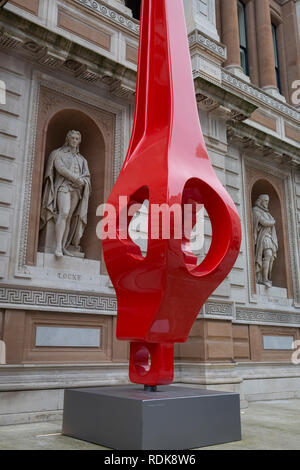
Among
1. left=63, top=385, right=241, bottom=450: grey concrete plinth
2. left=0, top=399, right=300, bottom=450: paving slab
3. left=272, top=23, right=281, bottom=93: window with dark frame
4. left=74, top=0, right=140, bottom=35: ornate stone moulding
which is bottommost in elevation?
left=0, top=399, right=300, bottom=450: paving slab

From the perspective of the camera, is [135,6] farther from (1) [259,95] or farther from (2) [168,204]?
(2) [168,204]

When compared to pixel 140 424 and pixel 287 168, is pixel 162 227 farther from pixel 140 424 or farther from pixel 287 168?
pixel 287 168

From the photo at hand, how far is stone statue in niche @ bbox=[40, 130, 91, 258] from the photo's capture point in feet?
27.6

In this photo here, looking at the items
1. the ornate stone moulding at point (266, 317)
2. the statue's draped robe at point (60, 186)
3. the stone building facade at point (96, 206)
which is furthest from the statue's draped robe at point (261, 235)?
the statue's draped robe at point (60, 186)

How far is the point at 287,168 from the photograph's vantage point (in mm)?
13836

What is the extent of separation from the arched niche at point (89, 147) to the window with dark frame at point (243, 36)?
829 centimetres

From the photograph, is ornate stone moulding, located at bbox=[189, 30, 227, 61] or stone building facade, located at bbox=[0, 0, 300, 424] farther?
ornate stone moulding, located at bbox=[189, 30, 227, 61]

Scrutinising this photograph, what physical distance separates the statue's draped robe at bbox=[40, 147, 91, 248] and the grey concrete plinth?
390 centimetres

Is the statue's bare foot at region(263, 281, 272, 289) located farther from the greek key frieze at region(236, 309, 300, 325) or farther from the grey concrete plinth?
the grey concrete plinth

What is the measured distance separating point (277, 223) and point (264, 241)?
127 centimetres

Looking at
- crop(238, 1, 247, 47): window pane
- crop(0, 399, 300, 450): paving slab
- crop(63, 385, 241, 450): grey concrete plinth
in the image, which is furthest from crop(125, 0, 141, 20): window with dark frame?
crop(63, 385, 241, 450): grey concrete plinth

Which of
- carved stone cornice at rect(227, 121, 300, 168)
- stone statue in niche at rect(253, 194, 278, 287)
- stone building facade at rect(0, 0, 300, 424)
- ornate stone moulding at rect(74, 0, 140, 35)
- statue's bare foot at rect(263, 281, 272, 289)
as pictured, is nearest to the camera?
stone building facade at rect(0, 0, 300, 424)

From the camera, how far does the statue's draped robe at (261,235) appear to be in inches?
489
